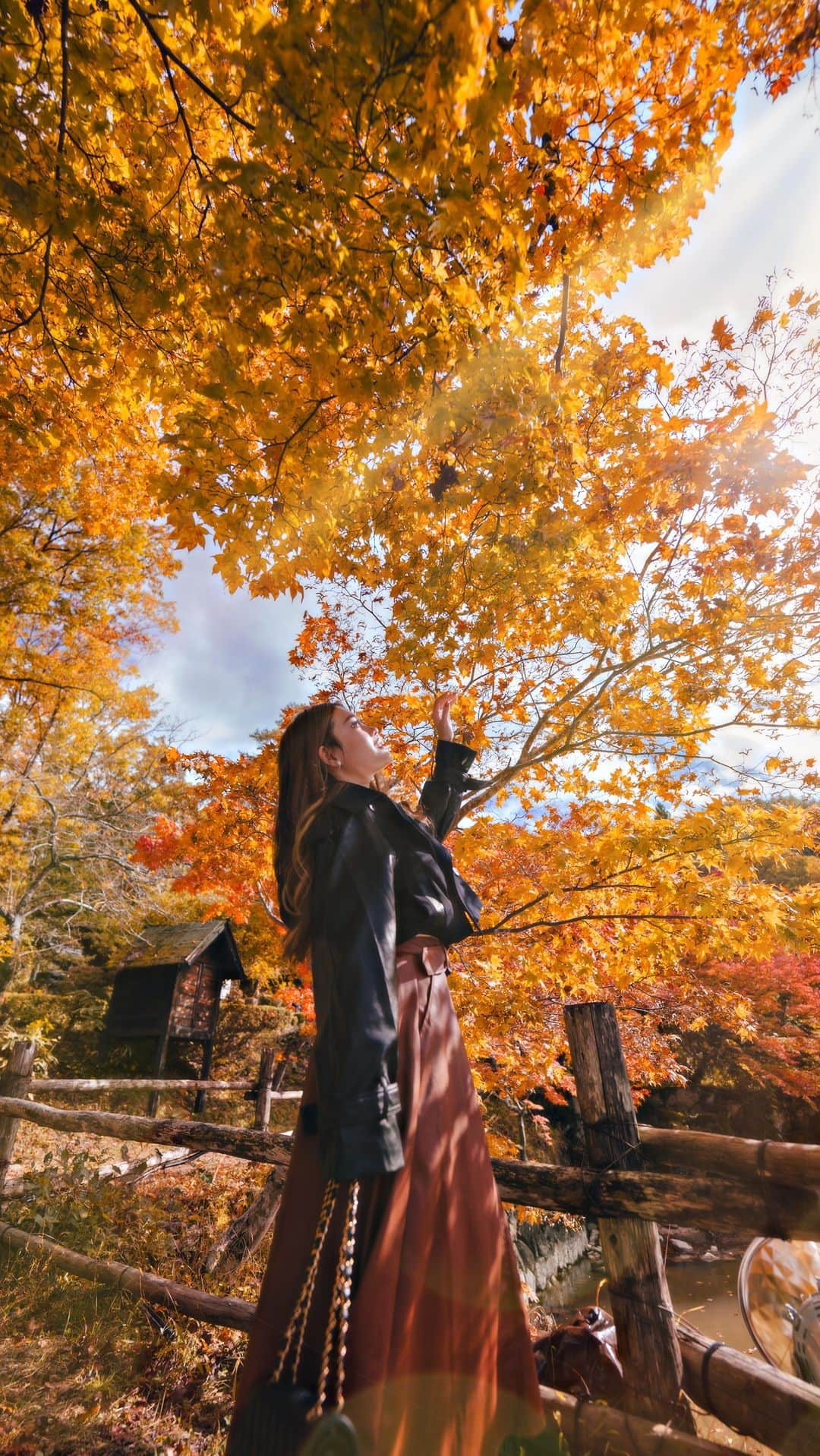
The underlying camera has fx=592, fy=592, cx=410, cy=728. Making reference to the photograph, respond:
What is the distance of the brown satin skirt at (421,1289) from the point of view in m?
1.35

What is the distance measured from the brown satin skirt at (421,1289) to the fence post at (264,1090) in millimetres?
8911

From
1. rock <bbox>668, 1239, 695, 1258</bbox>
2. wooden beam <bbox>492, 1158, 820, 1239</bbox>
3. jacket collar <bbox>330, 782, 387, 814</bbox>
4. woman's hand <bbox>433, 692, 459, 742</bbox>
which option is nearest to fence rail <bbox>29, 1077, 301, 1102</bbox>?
wooden beam <bbox>492, 1158, 820, 1239</bbox>

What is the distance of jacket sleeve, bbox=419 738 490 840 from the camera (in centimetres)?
267

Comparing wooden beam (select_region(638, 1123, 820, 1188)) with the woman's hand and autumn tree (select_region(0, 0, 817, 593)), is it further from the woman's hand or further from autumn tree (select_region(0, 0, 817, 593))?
autumn tree (select_region(0, 0, 817, 593))

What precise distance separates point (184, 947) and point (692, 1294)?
36.8 feet

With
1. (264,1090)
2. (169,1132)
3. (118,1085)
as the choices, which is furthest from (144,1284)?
(264,1090)

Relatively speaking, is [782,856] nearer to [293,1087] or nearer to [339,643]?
[339,643]

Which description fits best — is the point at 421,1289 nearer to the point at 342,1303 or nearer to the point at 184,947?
the point at 342,1303

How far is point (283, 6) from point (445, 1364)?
4264mm

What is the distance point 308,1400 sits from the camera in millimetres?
1159

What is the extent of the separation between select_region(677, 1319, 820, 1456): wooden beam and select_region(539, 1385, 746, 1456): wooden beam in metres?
0.17

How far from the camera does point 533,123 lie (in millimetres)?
2775

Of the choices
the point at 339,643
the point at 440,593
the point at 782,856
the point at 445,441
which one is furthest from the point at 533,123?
the point at 782,856

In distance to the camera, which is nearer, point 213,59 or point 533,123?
point 533,123
